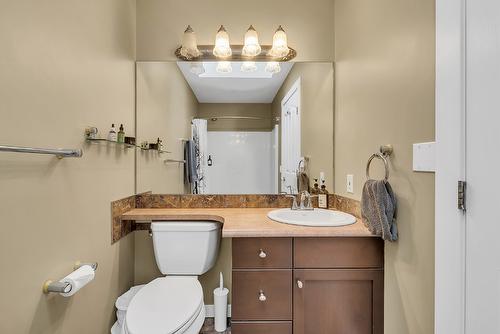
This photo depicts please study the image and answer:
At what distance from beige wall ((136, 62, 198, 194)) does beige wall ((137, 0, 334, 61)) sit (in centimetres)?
13

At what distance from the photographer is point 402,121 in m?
1.13

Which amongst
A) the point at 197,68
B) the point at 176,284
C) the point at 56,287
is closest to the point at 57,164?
the point at 56,287

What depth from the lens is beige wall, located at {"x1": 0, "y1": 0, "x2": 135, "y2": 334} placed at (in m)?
0.89

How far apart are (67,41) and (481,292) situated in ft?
5.82

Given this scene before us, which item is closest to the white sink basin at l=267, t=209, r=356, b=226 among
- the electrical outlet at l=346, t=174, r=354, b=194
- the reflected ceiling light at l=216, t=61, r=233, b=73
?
the electrical outlet at l=346, t=174, r=354, b=194

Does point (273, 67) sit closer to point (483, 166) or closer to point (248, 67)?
point (248, 67)

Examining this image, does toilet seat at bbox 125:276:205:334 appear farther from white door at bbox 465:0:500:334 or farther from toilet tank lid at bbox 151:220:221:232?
white door at bbox 465:0:500:334

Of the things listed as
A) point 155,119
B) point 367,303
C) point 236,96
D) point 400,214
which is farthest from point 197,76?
point 367,303

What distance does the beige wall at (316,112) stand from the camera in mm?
1976

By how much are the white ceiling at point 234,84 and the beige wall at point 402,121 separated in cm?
65

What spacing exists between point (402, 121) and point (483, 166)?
0.44 m

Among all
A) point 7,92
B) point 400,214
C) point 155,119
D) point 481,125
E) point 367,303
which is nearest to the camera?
point 481,125

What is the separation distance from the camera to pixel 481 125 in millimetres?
737

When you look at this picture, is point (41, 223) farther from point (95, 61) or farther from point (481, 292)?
point (481, 292)
